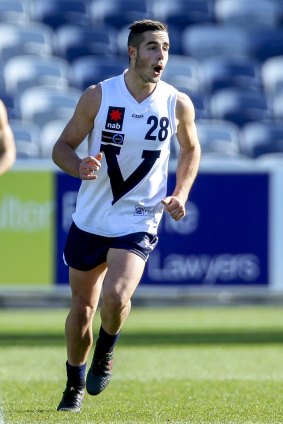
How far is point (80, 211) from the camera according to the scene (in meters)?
7.91

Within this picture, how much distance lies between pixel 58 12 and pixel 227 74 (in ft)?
10.2

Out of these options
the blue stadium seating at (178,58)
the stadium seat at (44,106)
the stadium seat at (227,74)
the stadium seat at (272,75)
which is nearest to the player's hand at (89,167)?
the blue stadium seating at (178,58)

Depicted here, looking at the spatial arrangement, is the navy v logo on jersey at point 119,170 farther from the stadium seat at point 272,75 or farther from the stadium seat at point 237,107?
the stadium seat at point 272,75

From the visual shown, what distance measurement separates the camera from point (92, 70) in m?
20.5

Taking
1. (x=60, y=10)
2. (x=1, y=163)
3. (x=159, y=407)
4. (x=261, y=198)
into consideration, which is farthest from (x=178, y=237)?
(x=1, y=163)

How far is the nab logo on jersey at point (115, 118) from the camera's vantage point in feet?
25.5

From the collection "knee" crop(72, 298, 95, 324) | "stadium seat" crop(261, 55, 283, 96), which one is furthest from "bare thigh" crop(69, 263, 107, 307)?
"stadium seat" crop(261, 55, 283, 96)

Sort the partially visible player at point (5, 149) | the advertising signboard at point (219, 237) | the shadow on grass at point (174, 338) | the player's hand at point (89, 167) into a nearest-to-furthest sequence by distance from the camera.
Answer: the partially visible player at point (5, 149) → the player's hand at point (89, 167) → the shadow on grass at point (174, 338) → the advertising signboard at point (219, 237)

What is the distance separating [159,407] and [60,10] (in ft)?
48.1

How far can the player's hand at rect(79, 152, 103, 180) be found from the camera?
7430mm

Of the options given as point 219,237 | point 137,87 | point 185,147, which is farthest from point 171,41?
point 137,87

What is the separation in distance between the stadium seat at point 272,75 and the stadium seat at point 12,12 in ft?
14.0

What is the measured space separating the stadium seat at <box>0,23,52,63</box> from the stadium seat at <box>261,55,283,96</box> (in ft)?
12.8

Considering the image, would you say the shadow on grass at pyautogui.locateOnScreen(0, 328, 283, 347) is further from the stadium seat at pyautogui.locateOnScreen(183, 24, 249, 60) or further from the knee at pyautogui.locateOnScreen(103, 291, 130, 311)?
the stadium seat at pyautogui.locateOnScreen(183, 24, 249, 60)
